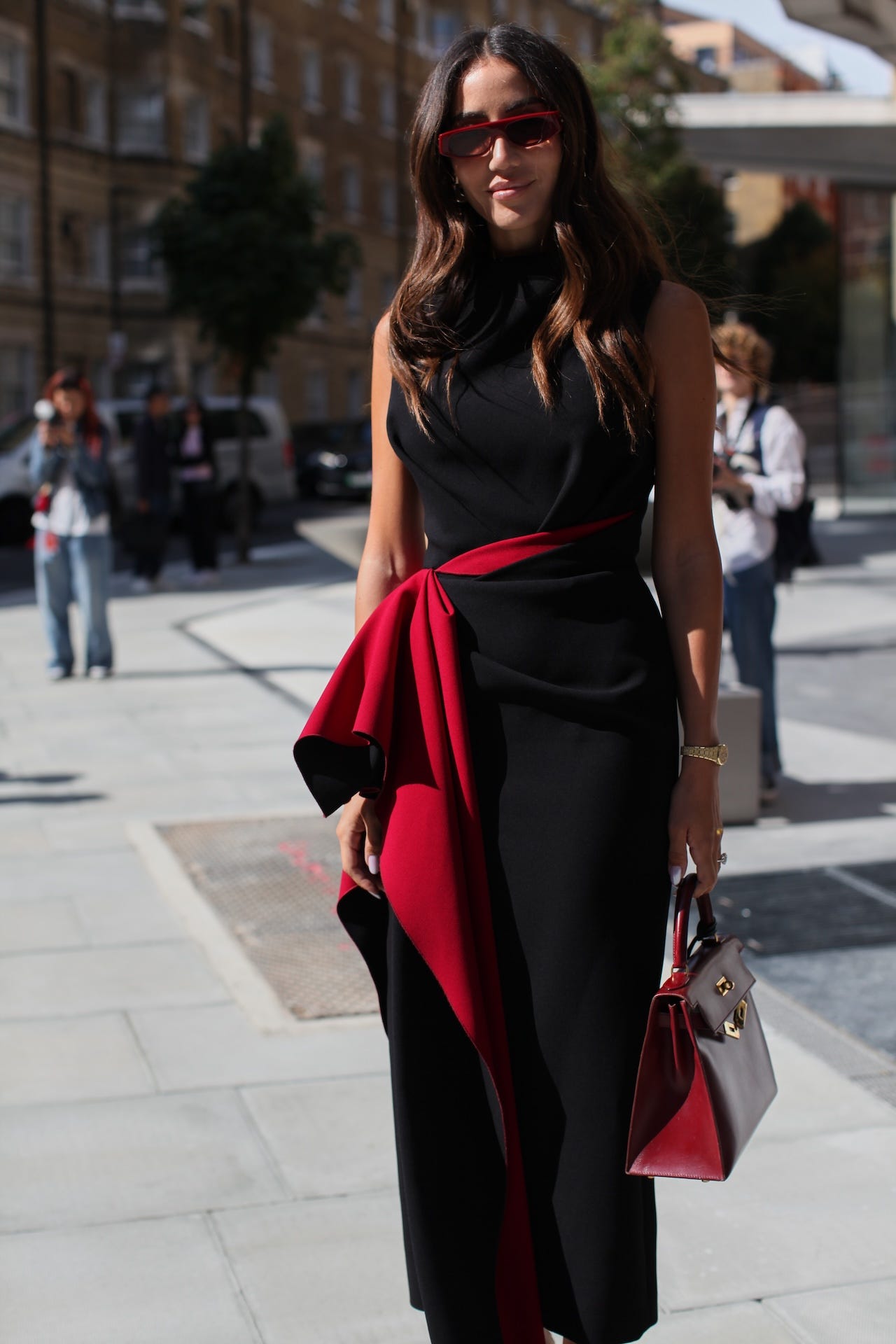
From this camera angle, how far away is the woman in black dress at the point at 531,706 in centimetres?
212

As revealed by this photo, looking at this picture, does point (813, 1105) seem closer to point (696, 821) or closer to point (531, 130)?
point (696, 821)

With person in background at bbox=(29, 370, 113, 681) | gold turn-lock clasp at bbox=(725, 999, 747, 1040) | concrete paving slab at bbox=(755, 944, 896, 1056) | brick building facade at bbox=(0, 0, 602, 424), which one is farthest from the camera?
brick building facade at bbox=(0, 0, 602, 424)

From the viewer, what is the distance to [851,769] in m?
7.16

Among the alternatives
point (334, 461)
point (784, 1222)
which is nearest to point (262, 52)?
point (334, 461)

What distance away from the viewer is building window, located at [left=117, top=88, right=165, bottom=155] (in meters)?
38.5

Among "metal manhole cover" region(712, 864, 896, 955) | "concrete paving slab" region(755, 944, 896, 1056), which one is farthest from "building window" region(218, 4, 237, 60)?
"concrete paving slab" region(755, 944, 896, 1056)

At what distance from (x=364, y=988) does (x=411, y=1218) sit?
88.4 inches

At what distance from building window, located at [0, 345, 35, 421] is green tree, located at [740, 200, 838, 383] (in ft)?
71.4

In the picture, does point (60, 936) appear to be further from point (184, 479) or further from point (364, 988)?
point (184, 479)

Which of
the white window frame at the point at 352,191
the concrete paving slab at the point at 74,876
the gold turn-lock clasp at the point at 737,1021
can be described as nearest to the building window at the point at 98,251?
the white window frame at the point at 352,191

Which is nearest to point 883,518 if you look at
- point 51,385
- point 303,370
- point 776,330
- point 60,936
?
point 51,385

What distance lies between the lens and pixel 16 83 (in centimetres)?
3519

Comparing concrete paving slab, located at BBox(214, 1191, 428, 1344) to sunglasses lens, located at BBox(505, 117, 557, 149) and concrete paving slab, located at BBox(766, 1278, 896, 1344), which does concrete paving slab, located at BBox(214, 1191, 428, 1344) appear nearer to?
concrete paving slab, located at BBox(766, 1278, 896, 1344)

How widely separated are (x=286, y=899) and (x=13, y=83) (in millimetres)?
34037
